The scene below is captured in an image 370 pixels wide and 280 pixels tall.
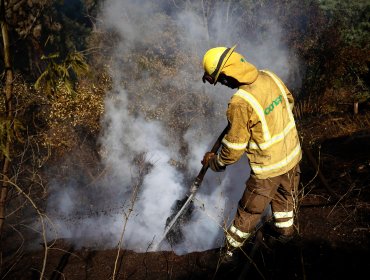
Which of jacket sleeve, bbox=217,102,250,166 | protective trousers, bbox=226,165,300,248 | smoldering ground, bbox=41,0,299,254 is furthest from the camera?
smoldering ground, bbox=41,0,299,254

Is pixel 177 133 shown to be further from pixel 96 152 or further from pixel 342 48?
pixel 342 48

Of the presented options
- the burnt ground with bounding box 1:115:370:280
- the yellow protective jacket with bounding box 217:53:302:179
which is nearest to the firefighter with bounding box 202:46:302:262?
the yellow protective jacket with bounding box 217:53:302:179

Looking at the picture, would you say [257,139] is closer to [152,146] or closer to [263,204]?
[263,204]

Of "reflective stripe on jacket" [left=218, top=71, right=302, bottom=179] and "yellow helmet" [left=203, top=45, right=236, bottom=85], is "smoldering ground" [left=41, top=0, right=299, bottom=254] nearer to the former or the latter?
"reflective stripe on jacket" [left=218, top=71, right=302, bottom=179]

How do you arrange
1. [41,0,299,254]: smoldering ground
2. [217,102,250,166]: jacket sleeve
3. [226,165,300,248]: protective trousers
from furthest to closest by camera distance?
[41,0,299,254]: smoldering ground → [226,165,300,248]: protective trousers → [217,102,250,166]: jacket sleeve

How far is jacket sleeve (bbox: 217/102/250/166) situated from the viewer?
2674 millimetres

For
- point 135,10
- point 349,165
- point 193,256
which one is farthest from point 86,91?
point 135,10

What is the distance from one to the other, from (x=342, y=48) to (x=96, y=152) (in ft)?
27.4

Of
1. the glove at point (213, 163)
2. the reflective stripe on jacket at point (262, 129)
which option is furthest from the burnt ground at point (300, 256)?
the glove at point (213, 163)

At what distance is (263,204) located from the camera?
3.05m

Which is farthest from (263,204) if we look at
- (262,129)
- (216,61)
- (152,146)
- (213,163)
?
(152,146)

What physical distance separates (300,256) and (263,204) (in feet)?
2.08

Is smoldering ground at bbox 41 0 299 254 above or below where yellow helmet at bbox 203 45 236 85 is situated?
below

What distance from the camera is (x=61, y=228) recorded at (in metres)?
5.76
